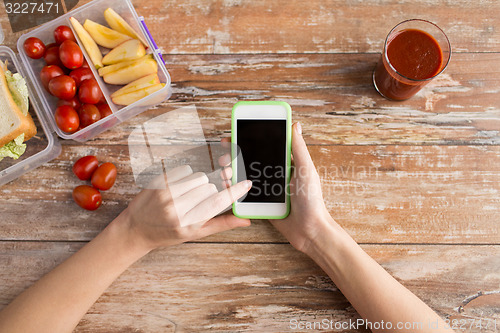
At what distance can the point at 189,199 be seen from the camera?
0.84 meters

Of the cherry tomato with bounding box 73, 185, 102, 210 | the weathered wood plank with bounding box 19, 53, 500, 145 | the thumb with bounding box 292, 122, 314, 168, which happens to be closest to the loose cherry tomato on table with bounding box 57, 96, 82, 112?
the weathered wood plank with bounding box 19, 53, 500, 145

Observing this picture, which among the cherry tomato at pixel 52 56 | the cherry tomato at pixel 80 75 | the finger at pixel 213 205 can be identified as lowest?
the finger at pixel 213 205


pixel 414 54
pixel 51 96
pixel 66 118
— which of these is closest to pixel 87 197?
pixel 66 118

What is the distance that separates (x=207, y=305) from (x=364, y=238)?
45cm

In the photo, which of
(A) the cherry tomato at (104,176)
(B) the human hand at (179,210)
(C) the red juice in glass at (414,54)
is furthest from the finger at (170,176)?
(C) the red juice in glass at (414,54)

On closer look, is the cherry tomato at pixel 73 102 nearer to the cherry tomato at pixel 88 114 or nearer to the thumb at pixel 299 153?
the cherry tomato at pixel 88 114

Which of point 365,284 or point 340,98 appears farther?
point 340,98

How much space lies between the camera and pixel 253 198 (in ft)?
2.94

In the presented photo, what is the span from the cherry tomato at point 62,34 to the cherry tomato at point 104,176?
0.36 metres

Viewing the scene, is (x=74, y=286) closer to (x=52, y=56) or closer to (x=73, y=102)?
(x=73, y=102)

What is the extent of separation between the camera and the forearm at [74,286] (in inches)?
32.2

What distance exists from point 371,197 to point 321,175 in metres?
0.15

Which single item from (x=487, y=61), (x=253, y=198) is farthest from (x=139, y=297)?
(x=487, y=61)

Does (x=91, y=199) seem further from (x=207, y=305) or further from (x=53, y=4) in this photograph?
(x=53, y=4)
